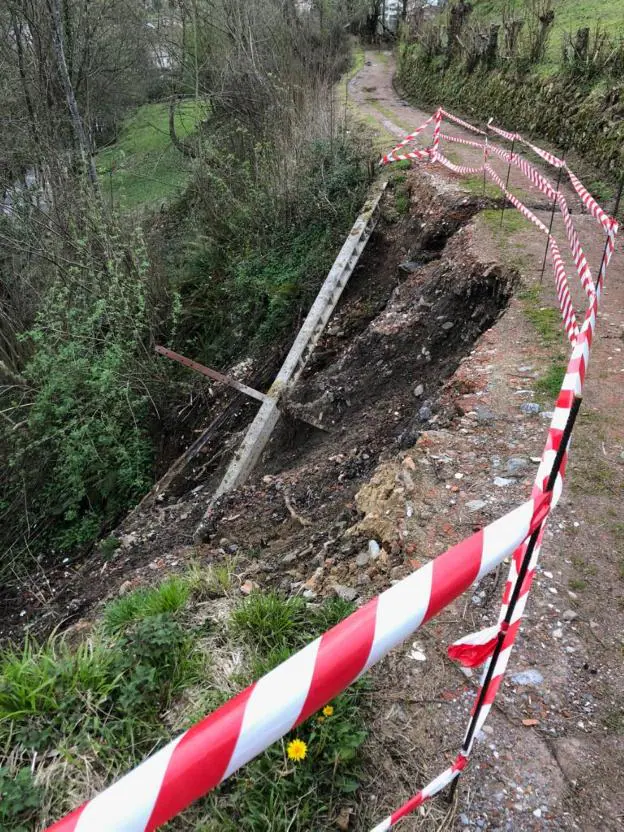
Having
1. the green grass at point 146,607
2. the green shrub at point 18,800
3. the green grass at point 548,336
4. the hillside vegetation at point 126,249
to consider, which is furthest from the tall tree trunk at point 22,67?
the green shrub at point 18,800

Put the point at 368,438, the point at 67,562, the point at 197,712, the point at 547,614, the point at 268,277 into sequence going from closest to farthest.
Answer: the point at 197,712, the point at 547,614, the point at 368,438, the point at 67,562, the point at 268,277

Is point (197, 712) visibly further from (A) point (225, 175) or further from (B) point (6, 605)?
(A) point (225, 175)

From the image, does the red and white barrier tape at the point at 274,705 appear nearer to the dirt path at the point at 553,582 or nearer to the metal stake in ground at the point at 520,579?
the metal stake in ground at the point at 520,579

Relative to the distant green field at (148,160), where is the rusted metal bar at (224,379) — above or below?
below

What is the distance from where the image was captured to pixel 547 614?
2.77 meters

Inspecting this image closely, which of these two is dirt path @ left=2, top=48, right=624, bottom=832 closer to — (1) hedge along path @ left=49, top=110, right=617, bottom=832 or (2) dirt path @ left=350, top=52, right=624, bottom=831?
(2) dirt path @ left=350, top=52, right=624, bottom=831

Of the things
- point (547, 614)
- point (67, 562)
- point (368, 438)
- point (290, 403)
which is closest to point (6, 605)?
point (67, 562)

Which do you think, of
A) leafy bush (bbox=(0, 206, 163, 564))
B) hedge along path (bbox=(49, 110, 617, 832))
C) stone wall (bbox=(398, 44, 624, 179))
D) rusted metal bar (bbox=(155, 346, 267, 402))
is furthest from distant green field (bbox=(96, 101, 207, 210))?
hedge along path (bbox=(49, 110, 617, 832))

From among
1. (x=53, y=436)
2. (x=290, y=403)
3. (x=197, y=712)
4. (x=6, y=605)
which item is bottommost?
(x=6, y=605)

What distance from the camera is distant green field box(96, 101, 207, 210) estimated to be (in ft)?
44.7

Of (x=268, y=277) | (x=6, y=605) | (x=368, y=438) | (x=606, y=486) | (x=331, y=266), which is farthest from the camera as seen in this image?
(x=268, y=277)

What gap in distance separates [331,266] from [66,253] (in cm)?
391

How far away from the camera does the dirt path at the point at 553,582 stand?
2.09 m

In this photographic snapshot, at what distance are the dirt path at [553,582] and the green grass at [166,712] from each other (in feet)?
1.88
